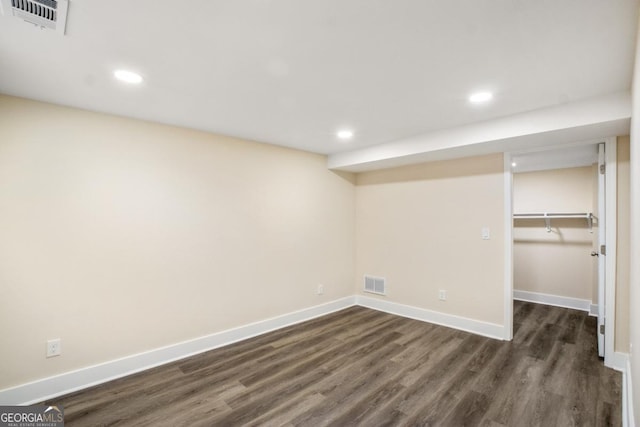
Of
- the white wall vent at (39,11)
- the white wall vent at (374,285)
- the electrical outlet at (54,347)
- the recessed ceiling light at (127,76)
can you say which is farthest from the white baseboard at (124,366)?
the white wall vent at (39,11)

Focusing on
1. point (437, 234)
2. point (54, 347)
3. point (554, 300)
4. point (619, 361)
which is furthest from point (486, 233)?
point (54, 347)

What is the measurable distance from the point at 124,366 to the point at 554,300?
5.85 m

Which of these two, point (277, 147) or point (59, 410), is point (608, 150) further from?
point (59, 410)

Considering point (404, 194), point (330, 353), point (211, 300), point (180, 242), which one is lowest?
point (330, 353)

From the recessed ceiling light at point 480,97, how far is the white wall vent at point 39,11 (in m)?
2.52

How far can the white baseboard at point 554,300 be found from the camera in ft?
14.7

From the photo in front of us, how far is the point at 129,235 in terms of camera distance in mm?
2668

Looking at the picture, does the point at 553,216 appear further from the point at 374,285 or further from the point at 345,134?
the point at 345,134

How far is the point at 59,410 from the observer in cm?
214

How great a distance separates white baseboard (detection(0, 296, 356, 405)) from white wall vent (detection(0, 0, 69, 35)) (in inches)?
97.0

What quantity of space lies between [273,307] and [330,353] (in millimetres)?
1001

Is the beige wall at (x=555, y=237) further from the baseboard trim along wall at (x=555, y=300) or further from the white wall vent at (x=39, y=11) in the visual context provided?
the white wall vent at (x=39, y=11)

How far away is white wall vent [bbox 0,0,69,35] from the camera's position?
1.30 metres

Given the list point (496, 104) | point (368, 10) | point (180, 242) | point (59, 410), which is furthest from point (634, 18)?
point (59, 410)
